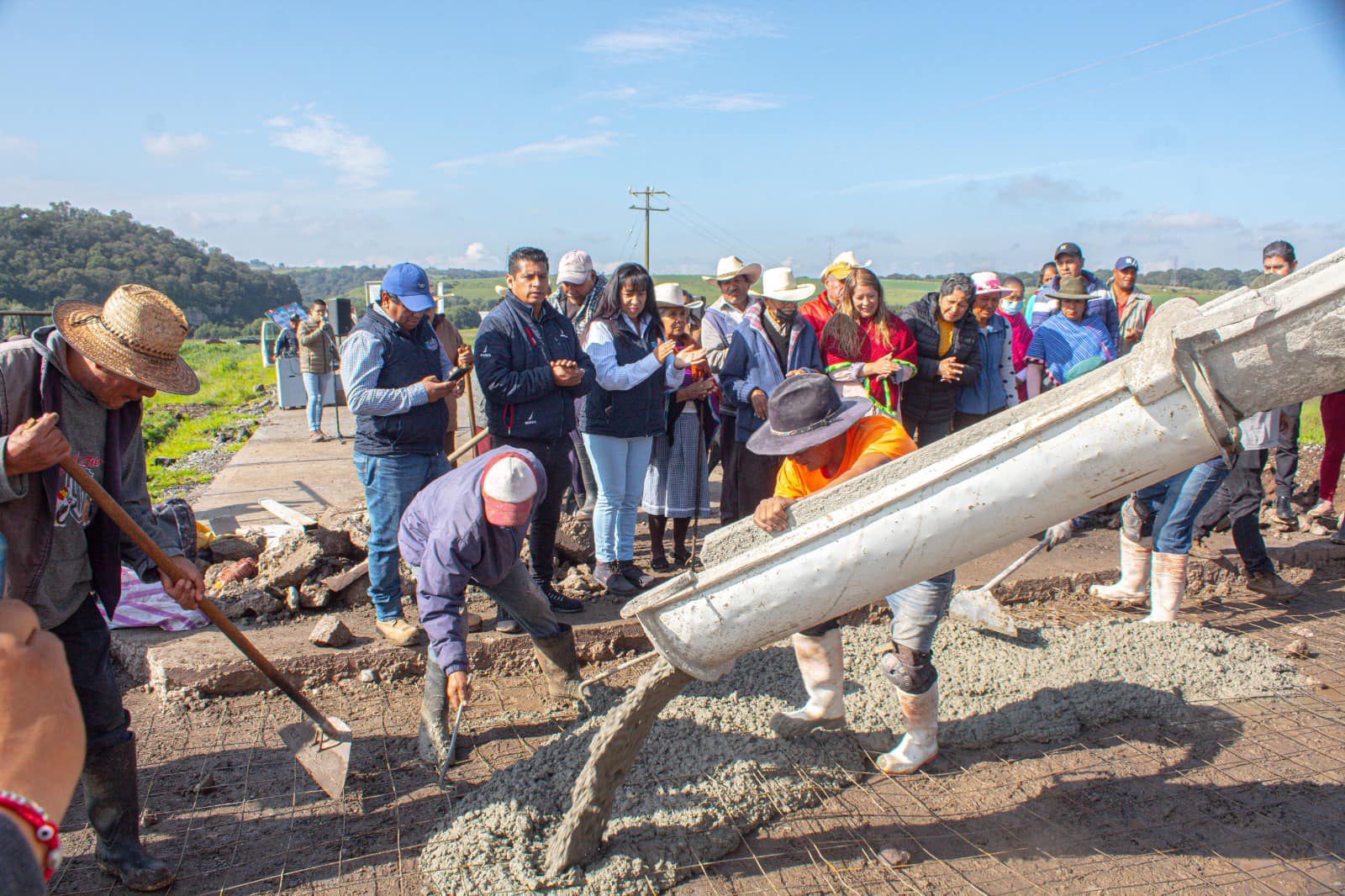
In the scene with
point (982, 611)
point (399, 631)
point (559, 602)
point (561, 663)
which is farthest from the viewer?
point (559, 602)

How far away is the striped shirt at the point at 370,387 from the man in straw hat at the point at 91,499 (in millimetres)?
1155

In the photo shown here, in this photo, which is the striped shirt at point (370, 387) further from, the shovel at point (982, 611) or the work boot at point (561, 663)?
the shovel at point (982, 611)

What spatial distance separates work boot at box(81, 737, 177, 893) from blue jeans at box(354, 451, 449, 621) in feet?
5.17

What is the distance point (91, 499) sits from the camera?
255cm

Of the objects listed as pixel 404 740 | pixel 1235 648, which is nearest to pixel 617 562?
pixel 404 740

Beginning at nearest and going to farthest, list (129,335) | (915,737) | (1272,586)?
(129,335) → (915,737) → (1272,586)

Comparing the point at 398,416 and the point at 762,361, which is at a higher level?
the point at 762,361

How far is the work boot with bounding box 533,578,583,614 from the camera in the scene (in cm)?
459

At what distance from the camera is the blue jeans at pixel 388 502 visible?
159 inches

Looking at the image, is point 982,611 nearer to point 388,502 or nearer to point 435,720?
point 435,720

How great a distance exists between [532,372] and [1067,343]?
3.83 metres

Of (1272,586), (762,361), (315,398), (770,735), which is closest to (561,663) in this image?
(770,735)

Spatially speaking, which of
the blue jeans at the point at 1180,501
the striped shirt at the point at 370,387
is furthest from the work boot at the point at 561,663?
the blue jeans at the point at 1180,501

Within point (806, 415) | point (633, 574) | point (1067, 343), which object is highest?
point (1067, 343)
